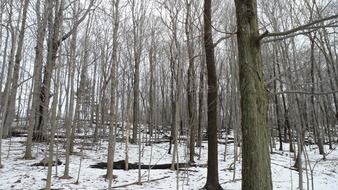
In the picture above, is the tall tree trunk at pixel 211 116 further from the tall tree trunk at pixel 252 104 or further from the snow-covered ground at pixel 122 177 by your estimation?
the tall tree trunk at pixel 252 104

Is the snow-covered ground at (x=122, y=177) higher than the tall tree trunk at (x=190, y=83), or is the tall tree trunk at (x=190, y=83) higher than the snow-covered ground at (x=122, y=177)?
the tall tree trunk at (x=190, y=83)

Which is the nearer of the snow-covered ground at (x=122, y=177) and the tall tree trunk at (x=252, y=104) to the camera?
the tall tree trunk at (x=252, y=104)

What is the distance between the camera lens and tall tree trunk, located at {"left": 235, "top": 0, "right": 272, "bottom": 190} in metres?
2.66

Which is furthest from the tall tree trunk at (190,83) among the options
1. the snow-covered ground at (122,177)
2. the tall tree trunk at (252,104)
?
the tall tree trunk at (252,104)

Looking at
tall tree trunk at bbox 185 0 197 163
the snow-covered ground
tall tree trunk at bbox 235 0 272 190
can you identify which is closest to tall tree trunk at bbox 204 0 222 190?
the snow-covered ground

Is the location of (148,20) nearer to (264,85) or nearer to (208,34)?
(208,34)

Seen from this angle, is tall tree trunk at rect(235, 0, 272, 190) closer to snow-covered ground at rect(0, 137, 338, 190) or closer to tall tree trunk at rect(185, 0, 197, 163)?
snow-covered ground at rect(0, 137, 338, 190)

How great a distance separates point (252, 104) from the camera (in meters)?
2.76

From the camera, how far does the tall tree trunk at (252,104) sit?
2662 millimetres

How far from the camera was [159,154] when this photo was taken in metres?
14.8

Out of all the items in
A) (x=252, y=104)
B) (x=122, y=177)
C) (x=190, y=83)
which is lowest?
(x=122, y=177)

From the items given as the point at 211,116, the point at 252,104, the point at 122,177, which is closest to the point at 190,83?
the point at 211,116

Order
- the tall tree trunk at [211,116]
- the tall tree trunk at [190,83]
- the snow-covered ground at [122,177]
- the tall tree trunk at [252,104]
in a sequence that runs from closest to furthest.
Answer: the tall tree trunk at [252,104], the tall tree trunk at [211,116], the snow-covered ground at [122,177], the tall tree trunk at [190,83]

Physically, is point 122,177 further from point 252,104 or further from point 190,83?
point 252,104
